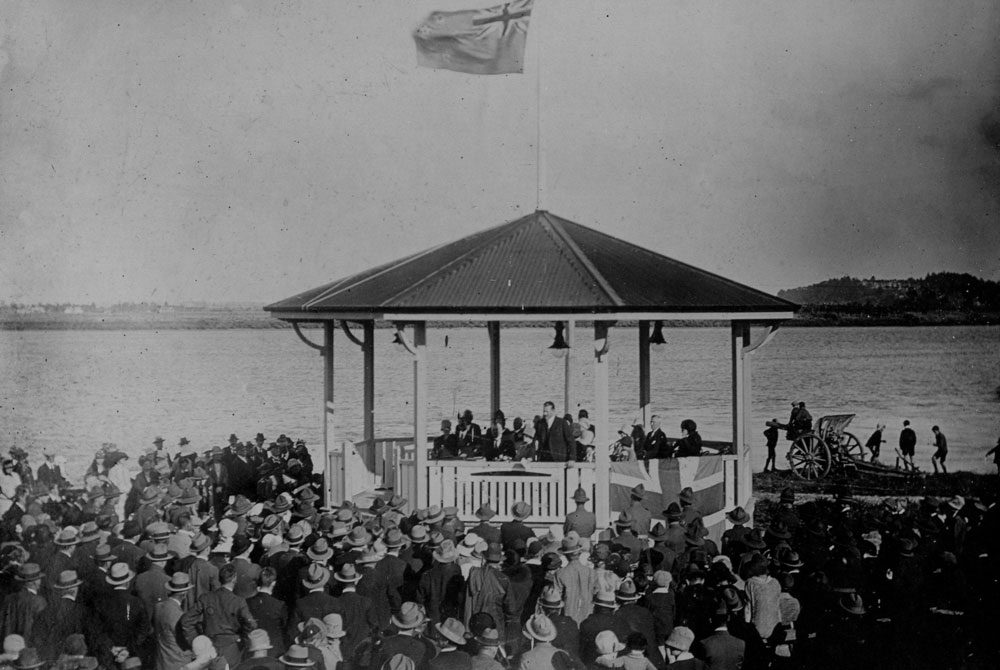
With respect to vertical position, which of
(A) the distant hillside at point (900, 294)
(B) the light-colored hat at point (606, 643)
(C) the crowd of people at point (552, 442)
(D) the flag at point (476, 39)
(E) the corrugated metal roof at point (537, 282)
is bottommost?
(B) the light-colored hat at point (606, 643)

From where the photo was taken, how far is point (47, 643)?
734 cm

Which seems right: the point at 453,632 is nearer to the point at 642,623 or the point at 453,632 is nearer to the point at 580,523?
the point at 642,623

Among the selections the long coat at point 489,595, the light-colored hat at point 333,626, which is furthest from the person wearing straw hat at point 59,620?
the long coat at point 489,595

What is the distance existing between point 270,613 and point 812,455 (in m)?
17.5

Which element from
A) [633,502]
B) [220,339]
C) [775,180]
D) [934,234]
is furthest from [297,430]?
[220,339]

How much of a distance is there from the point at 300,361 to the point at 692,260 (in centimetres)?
3704

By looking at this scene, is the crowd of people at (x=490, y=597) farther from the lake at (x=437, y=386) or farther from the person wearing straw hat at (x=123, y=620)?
the lake at (x=437, y=386)

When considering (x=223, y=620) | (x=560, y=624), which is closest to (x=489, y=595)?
(x=560, y=624)

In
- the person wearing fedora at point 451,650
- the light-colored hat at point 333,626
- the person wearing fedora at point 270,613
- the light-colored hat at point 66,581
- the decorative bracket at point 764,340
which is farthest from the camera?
the decorative bracket at point 764,340

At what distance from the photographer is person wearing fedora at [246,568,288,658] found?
7.45 metres

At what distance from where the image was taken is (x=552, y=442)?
43.6 feet

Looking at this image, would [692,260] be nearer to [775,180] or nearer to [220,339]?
[775,180]

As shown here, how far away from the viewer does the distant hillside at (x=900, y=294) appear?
4472cm

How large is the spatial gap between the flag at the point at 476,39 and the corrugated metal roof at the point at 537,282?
9.13ft
